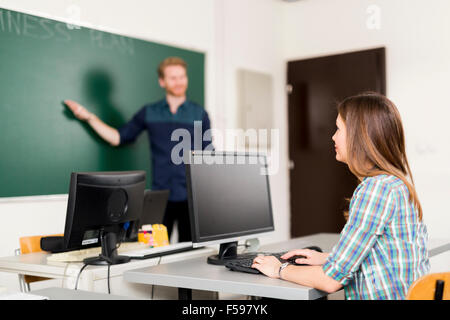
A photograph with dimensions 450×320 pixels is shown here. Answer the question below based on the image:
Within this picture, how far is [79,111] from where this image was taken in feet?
12.4

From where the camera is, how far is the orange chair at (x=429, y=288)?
1.42m

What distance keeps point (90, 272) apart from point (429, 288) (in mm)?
1229

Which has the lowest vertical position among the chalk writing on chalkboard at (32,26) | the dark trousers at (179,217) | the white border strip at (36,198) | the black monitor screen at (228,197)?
the dark trousers at (179,217)

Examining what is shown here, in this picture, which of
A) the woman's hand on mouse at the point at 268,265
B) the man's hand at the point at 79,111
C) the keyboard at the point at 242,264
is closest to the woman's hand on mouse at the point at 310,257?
the keyboard at the point at 242,264

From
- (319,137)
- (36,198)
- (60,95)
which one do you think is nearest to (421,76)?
(319,137)

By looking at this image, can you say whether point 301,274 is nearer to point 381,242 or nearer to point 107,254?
point 381,242

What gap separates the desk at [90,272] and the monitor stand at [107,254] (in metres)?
0.04

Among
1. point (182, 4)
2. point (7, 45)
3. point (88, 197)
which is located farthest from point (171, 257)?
point (182, 4)

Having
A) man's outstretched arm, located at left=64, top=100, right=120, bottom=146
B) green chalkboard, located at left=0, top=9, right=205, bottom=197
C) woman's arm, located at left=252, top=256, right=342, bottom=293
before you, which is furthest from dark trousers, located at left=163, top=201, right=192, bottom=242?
woman's arm, located at left=252, top=256, right=342, bottom=293

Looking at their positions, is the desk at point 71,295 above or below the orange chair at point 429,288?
below

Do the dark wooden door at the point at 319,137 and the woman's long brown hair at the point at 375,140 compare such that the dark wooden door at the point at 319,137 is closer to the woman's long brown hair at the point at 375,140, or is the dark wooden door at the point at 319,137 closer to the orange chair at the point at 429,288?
the woman's long brown hair at the point at 375,140
